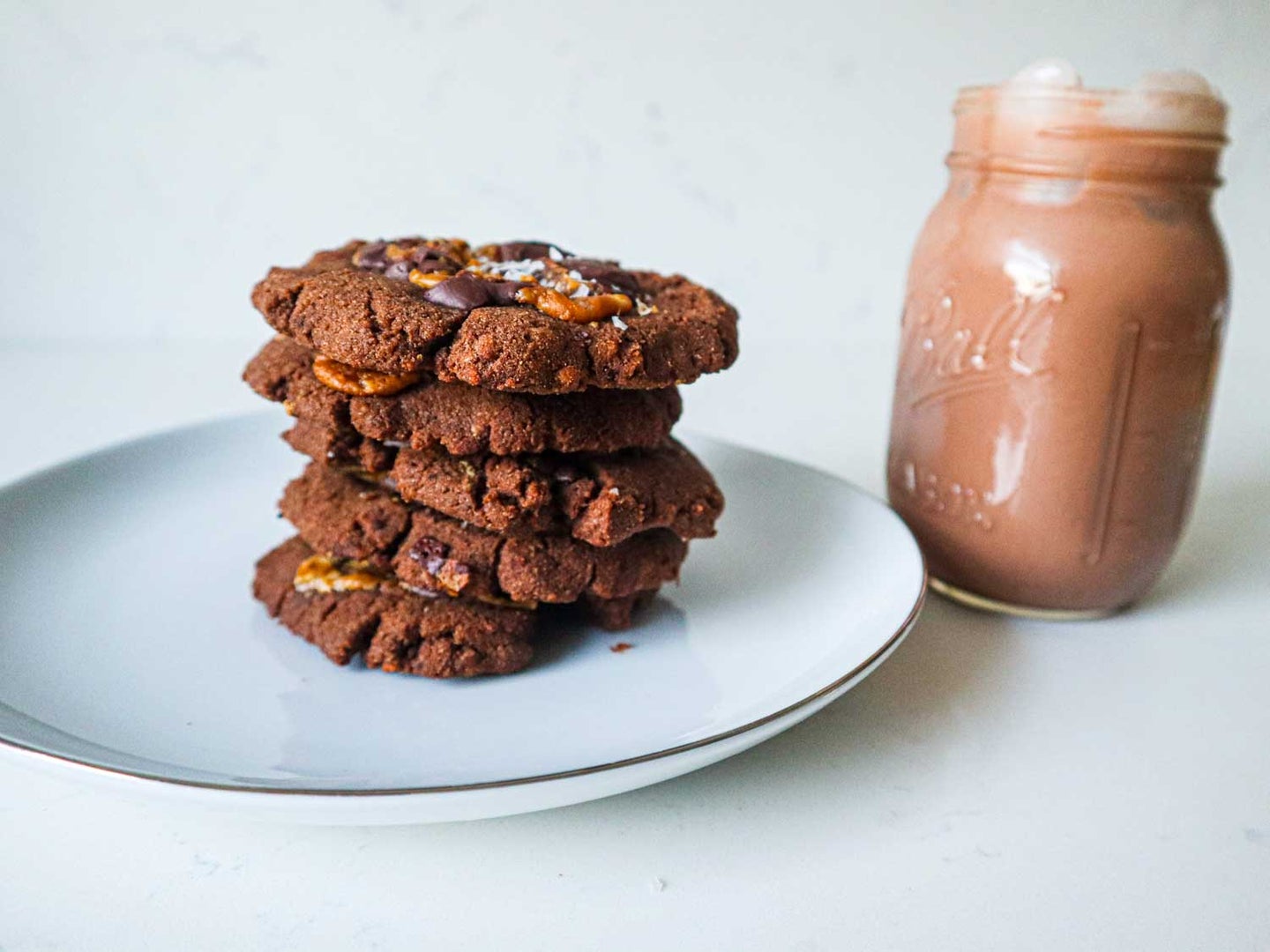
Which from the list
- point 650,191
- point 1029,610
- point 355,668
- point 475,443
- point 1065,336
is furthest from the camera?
point 650,191

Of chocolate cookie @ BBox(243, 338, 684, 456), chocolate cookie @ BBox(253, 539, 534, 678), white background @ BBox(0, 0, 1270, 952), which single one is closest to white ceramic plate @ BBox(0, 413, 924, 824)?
chocolate cookie @ BBox(253, 539, 534, 678)

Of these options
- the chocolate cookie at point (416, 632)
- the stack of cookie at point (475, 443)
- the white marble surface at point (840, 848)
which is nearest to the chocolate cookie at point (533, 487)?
the stack of cookie at point (475, 443)

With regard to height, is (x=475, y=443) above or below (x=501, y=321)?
below

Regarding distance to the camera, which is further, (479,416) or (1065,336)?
(1065,336)

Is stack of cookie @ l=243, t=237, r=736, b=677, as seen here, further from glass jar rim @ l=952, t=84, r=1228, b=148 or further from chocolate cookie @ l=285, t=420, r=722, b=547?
glass jar rim @ l=952, t=84, r=1228, b=148

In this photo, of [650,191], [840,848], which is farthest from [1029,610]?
[650,191]

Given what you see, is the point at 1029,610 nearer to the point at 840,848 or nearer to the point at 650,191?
the point at 840,848

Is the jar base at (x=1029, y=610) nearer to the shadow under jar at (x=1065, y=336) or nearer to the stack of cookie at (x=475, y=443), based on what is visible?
the shadow under jar at (x=1065, y=336)
